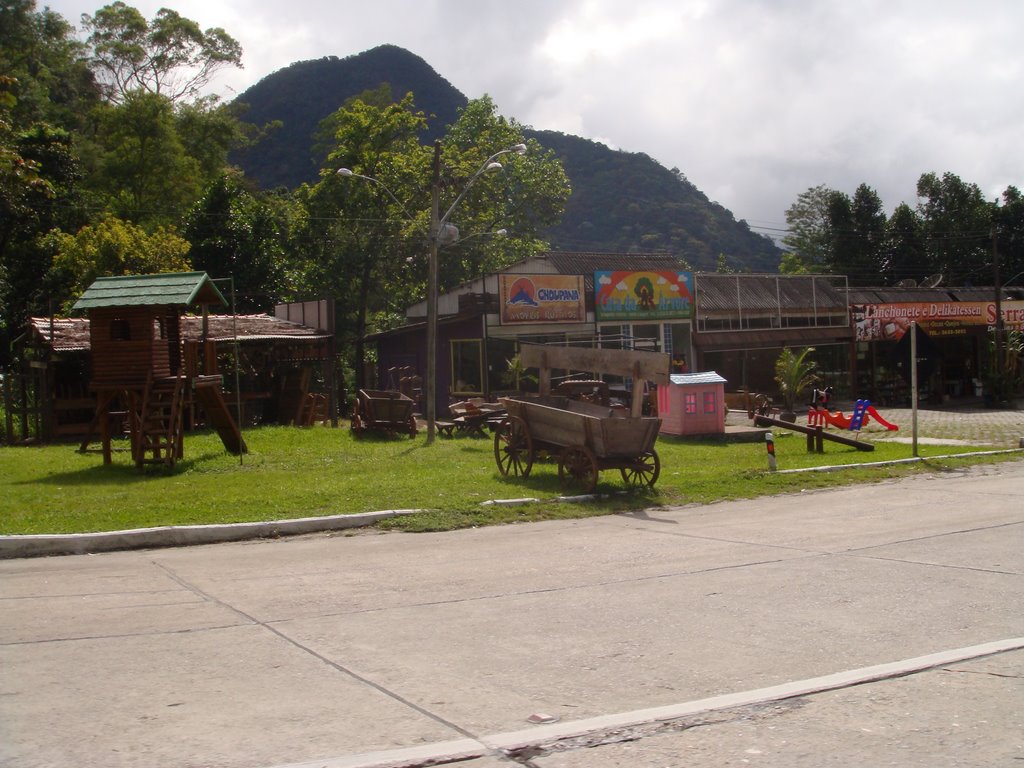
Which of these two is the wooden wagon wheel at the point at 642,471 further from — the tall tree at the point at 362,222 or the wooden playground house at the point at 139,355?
the tall tree at the point at 362,222

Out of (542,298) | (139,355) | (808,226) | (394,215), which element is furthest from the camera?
(808,226)

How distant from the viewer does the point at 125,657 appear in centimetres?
631

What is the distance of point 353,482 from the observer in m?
15.2

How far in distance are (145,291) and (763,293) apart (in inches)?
1123

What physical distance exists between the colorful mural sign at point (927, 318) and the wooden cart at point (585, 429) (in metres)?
27.4

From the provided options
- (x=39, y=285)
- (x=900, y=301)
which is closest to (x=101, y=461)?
(x=39, y=285)

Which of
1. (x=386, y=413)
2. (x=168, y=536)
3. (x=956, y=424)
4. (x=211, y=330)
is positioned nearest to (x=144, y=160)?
(x=211, y=330)

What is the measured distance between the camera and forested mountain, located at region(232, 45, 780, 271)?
102125 mm

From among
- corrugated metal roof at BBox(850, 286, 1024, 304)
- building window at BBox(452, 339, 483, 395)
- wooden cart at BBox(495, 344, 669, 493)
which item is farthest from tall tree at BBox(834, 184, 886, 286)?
wooden cart at BBox(495, 344, 669, 493)

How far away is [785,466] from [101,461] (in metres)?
13.2

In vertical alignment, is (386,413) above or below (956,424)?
above

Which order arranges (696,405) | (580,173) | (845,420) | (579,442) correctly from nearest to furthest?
1. (579,442)
2. (696,405)
3. (845,420)
4. (580,173)

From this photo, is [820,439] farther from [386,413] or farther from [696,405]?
[386,413]

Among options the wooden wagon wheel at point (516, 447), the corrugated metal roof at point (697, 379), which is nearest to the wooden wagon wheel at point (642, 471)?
the wooden wagon wheel at point (516, 447)
